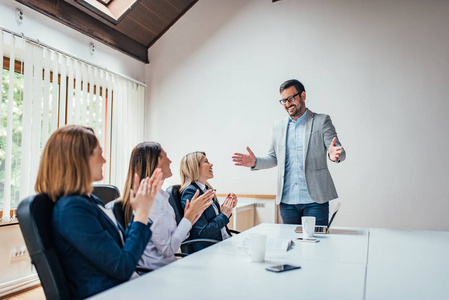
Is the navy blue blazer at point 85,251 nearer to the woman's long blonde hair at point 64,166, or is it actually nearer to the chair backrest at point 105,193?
the woman's long blonde hair at point 64,166

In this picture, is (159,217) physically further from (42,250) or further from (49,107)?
(49,107)

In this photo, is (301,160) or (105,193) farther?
(301,160)

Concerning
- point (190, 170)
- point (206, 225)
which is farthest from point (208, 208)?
point (190, 170)

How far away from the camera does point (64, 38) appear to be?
3941 mm

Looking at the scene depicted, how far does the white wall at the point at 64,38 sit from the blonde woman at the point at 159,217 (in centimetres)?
211

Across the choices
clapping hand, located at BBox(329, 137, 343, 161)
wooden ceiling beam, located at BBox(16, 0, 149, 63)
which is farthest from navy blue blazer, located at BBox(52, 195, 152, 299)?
wooden ceiling beam, located at BBox(16, 0, 149, 63)

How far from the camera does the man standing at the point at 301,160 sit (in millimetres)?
2832

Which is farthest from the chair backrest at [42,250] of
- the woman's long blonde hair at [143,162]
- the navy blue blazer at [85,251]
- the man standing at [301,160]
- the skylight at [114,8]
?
the skylight at [114,8]

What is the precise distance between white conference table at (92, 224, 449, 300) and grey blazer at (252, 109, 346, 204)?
86 centimetres

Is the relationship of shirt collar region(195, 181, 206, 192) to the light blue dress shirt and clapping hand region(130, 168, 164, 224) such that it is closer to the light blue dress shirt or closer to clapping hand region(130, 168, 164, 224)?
the light blue dress shirt

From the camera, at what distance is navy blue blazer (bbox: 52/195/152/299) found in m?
1.29

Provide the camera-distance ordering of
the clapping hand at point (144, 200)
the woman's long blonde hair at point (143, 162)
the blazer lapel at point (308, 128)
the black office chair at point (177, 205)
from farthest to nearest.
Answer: the blazer lapel at point (308, 128), the black office chair at point (177, 205), the woman's long blonde hair at point (143, 162), the clapping hand at point (144, 200)

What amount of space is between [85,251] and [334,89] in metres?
3.68

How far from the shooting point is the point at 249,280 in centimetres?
126
